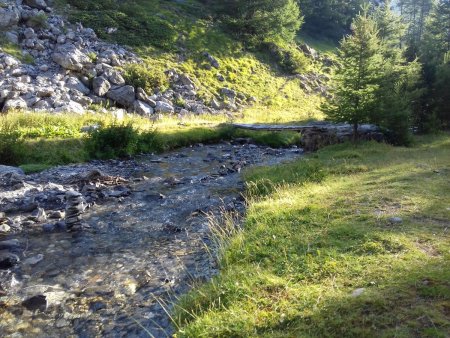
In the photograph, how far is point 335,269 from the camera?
6.10m

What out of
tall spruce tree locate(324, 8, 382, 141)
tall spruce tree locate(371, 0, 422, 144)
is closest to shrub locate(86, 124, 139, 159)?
tall spruce tree locate(324, 8, 382, 141)

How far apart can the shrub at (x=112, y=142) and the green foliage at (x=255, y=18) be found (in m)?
36.6

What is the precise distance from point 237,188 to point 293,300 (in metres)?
8.63

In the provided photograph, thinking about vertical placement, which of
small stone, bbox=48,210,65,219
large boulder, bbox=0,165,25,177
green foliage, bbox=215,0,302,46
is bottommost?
small stone, bbox=48,210,65,219

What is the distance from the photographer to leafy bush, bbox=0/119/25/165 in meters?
16.2

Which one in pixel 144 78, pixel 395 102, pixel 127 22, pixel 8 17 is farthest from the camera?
pixel 127 22

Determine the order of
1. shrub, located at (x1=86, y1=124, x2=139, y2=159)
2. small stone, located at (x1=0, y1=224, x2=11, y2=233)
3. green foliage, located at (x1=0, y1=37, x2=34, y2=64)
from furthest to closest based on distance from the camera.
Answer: green foliage, located at (x1=0, y1=37, x2=34, y2=64)
shrub, located at (x1=86, y1=124, x2=139, y2=159)
small stone, located at (x1=0, y1=224, x2=11, y2=233)

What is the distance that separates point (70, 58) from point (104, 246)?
84.8 ft

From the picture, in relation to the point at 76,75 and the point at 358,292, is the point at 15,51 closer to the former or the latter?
the point at 76,75

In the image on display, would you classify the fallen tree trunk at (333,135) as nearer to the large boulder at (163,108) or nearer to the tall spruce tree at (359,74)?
the tall spruce tree at (359,74)

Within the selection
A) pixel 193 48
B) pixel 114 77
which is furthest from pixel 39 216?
pixel 193 48

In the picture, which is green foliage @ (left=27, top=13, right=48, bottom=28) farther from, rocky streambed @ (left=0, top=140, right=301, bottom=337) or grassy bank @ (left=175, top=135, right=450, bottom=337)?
grassy bank @ (left=175, top=135, right=450, bottom=337)

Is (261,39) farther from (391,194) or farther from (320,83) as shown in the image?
(391,194)

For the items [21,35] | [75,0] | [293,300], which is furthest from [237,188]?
[75,0]
